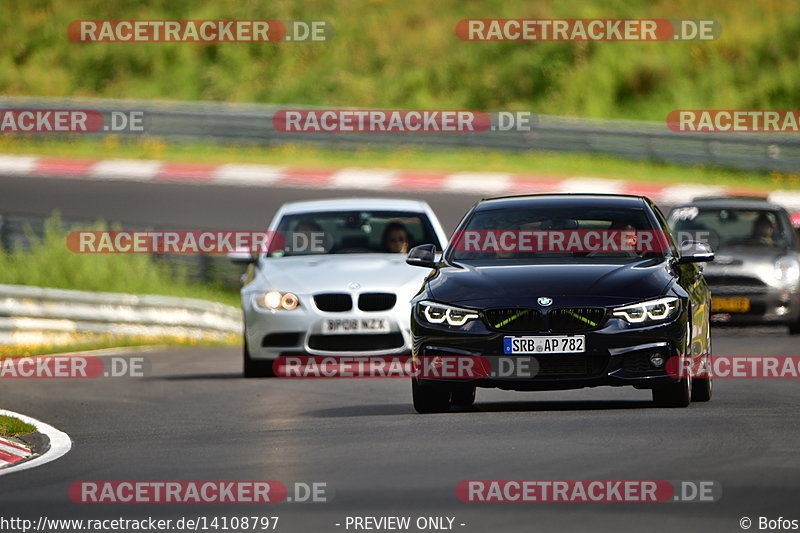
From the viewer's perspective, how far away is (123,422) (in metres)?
11.7

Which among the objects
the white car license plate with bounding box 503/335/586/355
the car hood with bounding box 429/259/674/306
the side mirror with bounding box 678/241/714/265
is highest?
the side mirror with bounding box 678/241/714/265

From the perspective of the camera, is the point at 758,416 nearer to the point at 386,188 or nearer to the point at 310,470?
the point at 310,470

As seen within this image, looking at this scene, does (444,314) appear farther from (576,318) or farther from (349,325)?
(349,325)

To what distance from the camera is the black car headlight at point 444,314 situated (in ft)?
35.2

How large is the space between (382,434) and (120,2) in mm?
37332

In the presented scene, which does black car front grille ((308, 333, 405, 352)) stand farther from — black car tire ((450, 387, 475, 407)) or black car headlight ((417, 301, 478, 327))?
black car headlight ((417, 301, 478, 327))

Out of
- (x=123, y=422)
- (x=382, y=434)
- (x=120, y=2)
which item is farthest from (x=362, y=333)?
(x=120, y=2)

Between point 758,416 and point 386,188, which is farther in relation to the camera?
point 386,188

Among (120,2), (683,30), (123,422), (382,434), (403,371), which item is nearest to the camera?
(382,434)

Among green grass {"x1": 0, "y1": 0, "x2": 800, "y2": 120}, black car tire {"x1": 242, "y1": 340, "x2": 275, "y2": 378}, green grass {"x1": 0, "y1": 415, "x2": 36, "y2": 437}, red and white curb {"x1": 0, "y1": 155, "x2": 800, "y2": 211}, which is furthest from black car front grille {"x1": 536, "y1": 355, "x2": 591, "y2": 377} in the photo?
green grass {"x1": 0, "y1": 0, "x2": 800, "y2": 120}

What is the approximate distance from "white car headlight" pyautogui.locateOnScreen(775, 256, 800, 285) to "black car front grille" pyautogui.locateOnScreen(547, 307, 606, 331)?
29.0ft

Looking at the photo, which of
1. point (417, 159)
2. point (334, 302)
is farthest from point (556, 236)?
point (417, 159)

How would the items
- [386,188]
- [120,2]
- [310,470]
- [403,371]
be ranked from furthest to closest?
[120,2]
[386,188]
[403,371]
[310,470]

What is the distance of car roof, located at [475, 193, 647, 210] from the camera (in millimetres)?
12062
